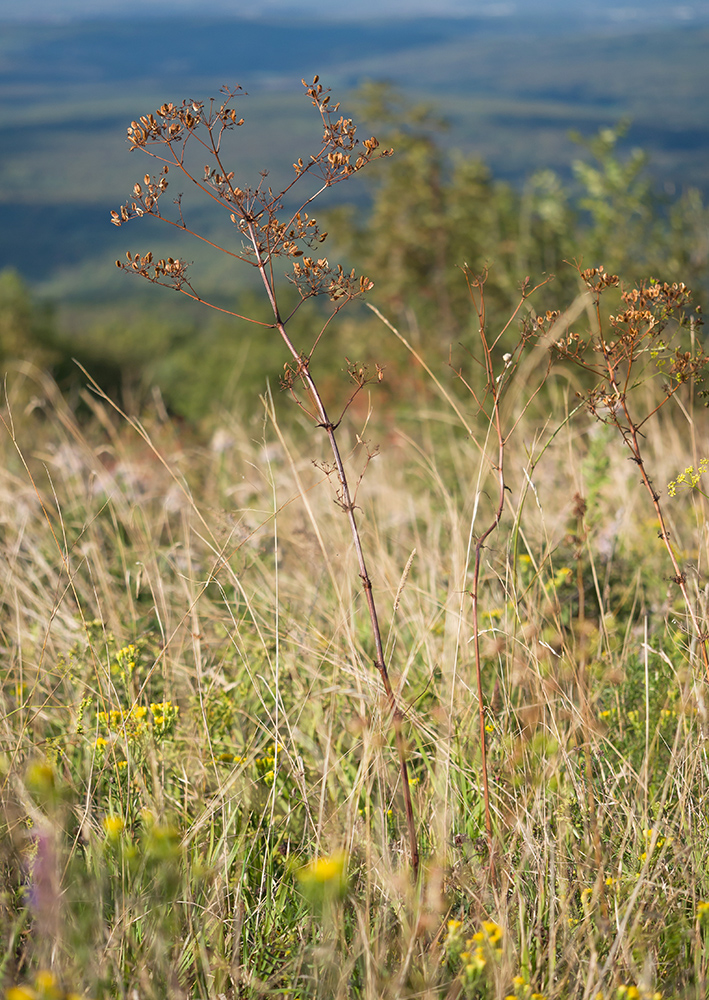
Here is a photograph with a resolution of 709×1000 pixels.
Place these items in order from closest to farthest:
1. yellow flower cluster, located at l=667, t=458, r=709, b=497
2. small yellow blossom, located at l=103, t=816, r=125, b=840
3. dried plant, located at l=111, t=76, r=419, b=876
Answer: small yellow blossom, located at l=103, t=816, r=125, b=840 → dried plant, located at l=111, t=76, r=419, b=876 → yellow flower cluster, located at l=667, t=458, r=709, b=497

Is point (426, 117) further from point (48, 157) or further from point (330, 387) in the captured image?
point (48, 157)

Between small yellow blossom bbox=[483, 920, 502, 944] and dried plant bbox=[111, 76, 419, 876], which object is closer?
small yellow blossom bbox=[483, 920, 502, 944]

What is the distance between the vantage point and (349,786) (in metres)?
1.60

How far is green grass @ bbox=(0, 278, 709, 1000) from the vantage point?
1088mm

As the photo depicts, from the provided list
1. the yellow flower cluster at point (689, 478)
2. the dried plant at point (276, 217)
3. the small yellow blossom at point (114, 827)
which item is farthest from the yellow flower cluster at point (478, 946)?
the yellow flower cluster at point (689, 478)

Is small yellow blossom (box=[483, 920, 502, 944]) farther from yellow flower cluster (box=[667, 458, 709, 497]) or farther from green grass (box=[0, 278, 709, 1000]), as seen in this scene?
yellow flower cluster (box=[667, 458, 709, 497])

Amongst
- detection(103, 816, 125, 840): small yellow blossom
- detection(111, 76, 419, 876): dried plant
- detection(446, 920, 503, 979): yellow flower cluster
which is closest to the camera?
detection(446, 920, 503, 979): yellow flower cluster

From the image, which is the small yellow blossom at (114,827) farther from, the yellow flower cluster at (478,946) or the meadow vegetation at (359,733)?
the yellow flower cluster at (478,946)

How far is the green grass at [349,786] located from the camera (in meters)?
1.09

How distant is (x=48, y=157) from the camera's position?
184 meters

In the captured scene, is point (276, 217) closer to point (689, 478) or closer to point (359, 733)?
point (689, 478)

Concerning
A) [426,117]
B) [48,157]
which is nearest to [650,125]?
[48,157]

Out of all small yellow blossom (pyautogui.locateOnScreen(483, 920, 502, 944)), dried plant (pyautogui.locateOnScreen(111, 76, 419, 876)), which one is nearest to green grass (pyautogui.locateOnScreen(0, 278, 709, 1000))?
small yellow blossom (pyautogui.locateOnScreen(483, 920, 502, 944))

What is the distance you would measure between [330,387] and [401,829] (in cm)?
1210
